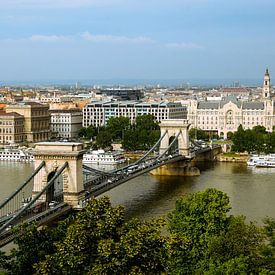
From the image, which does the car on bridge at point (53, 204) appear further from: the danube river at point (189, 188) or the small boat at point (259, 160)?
the small boat at point (259, 160)

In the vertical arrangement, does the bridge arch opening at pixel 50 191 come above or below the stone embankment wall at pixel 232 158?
above

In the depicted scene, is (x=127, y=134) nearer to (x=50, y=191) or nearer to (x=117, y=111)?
(x=117, y=111)

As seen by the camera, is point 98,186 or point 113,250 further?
point 98,186

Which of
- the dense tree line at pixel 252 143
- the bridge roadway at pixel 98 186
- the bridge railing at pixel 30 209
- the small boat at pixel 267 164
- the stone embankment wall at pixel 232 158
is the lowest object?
the stone embankment wall at pixel 232 158

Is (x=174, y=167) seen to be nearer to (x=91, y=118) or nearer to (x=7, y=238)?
(x=7, y=238)

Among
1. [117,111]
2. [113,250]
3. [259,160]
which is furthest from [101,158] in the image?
[113,250]

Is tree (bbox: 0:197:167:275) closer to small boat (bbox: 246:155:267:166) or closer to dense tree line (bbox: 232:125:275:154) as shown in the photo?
small boat (bbox: 246:155:267:166)

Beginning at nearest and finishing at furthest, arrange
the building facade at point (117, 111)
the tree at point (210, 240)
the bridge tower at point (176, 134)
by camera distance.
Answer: the tree at point (210, 240) → the bridge tower at point (176, 134) → the building facade at point (117, 111)

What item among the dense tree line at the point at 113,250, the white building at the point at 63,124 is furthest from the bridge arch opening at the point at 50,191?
the white building at the point at 63,124

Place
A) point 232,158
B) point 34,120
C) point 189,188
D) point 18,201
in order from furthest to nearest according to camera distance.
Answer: point 34,120 < point 232,158 < point 189,188 < point 18,201
